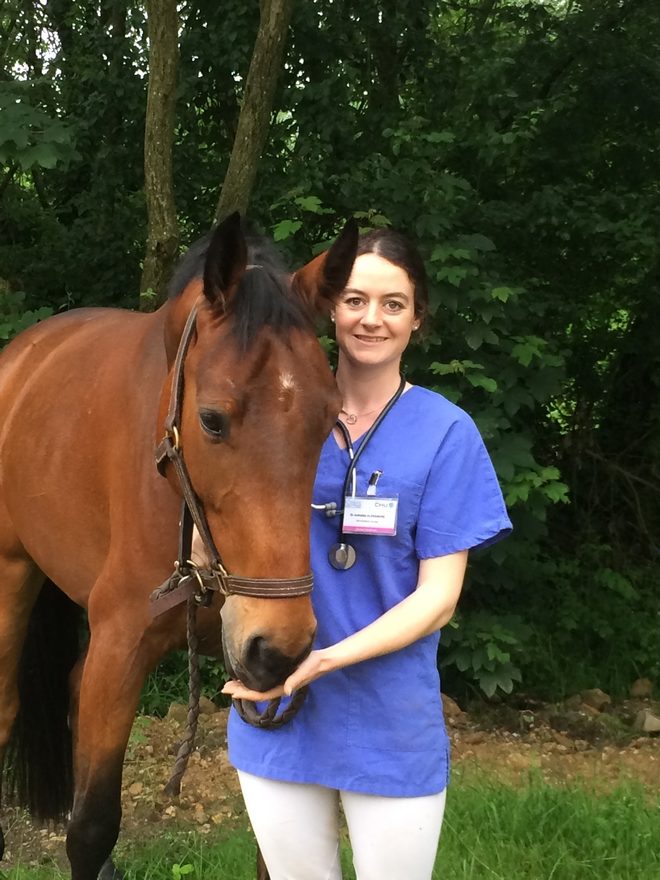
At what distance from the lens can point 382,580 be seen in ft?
5.49

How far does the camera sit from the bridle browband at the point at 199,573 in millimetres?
A: 1474

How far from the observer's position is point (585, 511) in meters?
7.49

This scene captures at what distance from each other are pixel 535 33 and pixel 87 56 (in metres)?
3.45

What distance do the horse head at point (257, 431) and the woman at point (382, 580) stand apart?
14cm

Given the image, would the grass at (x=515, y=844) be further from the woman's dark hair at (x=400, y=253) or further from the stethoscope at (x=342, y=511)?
the woman's dark hair at (x=400, y=253)

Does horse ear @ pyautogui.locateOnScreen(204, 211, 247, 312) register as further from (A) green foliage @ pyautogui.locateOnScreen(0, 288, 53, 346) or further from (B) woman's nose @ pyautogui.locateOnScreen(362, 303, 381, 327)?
(A) green foliage @ pyautogui.locateOnScreen(0, 288, 53, 346)

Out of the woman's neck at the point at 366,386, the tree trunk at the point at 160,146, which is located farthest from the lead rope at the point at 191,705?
the tree trunk at the point at 160,146

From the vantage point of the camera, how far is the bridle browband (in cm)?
147

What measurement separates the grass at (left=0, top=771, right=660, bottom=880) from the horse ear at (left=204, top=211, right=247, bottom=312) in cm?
214

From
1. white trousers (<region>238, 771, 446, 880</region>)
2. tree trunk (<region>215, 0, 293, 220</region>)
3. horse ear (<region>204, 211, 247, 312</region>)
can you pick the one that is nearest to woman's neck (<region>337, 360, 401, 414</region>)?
horse ear (<region>204, 211, 247, 312</region>)

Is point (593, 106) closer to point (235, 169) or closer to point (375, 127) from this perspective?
point (375, 127)

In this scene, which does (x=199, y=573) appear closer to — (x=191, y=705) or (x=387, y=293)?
(x=191, y=705)

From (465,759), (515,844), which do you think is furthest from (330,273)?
(465,759)

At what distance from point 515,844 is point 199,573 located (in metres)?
1.99
